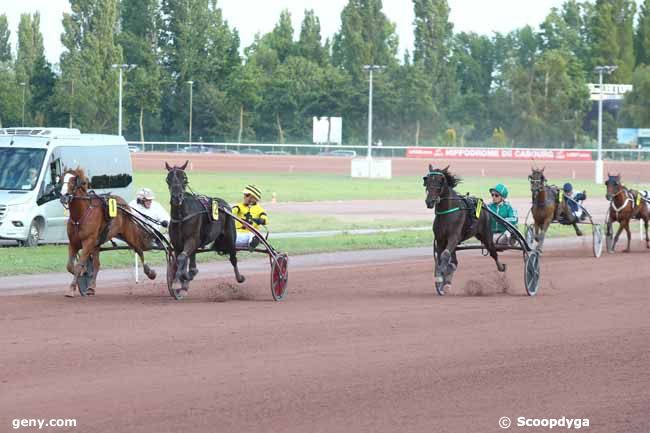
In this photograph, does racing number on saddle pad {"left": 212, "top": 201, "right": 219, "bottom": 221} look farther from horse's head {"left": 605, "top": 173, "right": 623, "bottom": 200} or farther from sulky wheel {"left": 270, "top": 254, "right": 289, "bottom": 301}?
horse's head {"left": 605, "top": 173, "right": 623, "bottom": 200}

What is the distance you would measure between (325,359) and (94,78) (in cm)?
6759

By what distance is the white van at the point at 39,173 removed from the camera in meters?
22.5

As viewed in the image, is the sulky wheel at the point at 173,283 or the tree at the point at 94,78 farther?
the tree at the point at 94,78

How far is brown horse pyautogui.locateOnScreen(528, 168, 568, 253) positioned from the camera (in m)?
22.5

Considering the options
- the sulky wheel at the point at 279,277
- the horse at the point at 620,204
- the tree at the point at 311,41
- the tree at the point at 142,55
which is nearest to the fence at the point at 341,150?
the tree at the point at 142,55

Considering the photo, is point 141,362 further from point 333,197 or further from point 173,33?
point 173,33

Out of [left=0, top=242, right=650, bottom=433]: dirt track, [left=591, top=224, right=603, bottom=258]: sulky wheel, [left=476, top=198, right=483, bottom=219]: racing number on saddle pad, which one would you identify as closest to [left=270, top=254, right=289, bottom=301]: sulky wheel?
[left=0, top=242, right=650, bottom=433]: dirt track

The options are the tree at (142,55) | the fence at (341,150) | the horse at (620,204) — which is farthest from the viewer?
the tree at (142,55)

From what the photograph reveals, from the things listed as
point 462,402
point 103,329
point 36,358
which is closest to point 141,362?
point 36,358

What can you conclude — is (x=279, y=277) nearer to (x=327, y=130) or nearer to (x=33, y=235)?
(x=33, y=235)

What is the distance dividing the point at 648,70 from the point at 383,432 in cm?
9486

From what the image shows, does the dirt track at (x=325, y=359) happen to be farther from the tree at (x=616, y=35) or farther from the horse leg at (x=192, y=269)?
the tree at (x=616, y=35)

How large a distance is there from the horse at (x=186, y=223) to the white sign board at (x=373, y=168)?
162 ft

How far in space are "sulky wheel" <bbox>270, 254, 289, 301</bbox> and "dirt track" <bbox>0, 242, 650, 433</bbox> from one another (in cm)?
19
